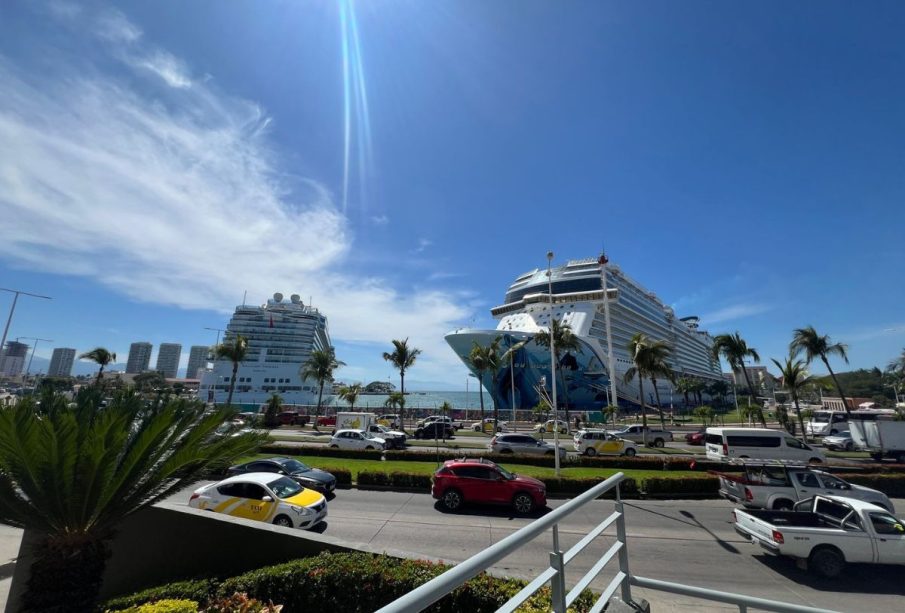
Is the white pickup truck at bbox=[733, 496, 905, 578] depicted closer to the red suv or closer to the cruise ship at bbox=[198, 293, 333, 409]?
the red suv

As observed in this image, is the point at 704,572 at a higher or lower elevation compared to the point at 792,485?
lower

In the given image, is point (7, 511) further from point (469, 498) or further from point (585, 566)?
point (469, 498)

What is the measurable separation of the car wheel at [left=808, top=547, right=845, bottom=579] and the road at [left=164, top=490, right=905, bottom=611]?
8.3 inches

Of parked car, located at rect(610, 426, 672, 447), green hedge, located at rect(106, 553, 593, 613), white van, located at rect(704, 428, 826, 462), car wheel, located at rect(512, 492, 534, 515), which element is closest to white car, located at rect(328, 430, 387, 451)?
car wheel, located at rect(512, 492, 534, 515)

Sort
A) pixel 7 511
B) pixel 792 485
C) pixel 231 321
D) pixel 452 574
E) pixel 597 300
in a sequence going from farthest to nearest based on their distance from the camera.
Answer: pixel 231 321
pixel 597 300
pixel 792 485
pixel 7 511
pixel 452 574

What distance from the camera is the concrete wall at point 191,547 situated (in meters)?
6.89

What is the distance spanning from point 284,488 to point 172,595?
20.1ft

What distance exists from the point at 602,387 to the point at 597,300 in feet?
45.8

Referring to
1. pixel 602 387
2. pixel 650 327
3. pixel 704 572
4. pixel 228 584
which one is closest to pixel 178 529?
pixel 228 584

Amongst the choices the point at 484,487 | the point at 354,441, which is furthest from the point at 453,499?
the point at 354,441

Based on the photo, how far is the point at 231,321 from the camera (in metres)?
80.9

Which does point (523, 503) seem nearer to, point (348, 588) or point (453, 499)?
point (453, 499)

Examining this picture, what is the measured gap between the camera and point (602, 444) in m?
25.5

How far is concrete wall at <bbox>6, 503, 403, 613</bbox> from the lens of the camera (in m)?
6.89
